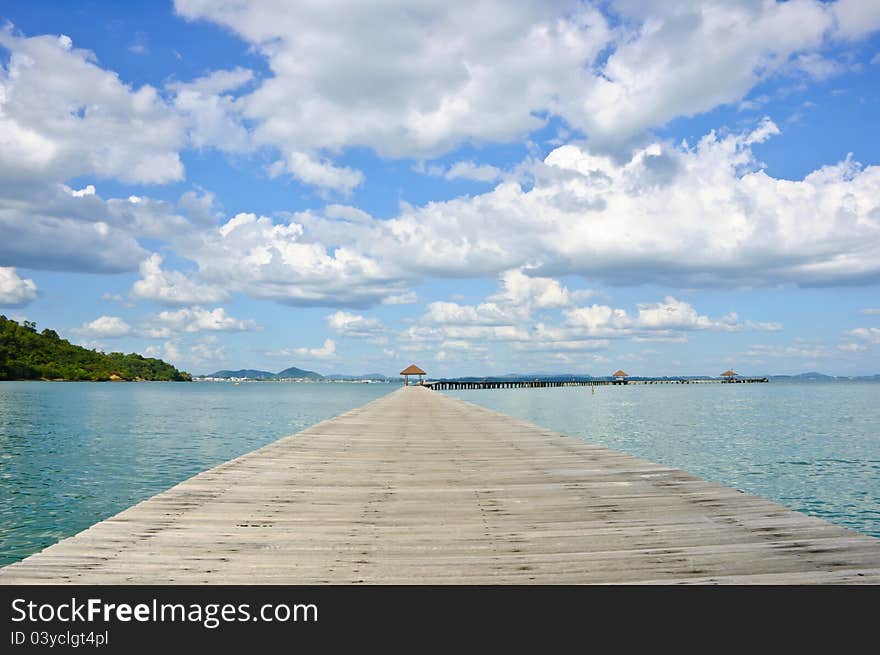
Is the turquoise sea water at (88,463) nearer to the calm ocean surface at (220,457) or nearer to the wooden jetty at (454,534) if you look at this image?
the calm ocean surface at (220,457)

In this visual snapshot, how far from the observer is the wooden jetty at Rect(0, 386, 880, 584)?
4809 mm

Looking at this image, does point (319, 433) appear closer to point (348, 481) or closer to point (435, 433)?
point (435, 433)

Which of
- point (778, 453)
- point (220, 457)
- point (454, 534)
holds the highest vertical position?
point (454, 534)

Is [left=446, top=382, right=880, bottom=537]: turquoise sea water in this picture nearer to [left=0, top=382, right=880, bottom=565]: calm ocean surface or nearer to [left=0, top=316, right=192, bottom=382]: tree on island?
[left=0, top=382, right=880, bottom=565]: calm ocean surface

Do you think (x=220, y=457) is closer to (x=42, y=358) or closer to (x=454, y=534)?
(x=454, y=534)

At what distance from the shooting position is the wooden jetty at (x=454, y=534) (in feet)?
15.8

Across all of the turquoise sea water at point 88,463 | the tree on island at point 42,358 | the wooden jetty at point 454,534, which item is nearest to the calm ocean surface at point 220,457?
the turquoise sea water at point 88,463

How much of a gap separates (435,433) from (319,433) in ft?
10.4

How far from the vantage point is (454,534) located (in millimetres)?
6023

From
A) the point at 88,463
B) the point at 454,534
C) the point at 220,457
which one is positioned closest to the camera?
the point at 454,534

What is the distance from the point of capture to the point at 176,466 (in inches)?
734

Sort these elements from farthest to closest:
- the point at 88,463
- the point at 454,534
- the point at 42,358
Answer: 1. the point at 42,358
2. the point at 88,463
3. the point at 454,534

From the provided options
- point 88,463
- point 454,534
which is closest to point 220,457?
point 88,463

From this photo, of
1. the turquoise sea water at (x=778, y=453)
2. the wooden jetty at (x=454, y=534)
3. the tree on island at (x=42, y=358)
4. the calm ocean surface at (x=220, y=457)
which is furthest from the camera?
the tree on island at (x=42, y=358)
